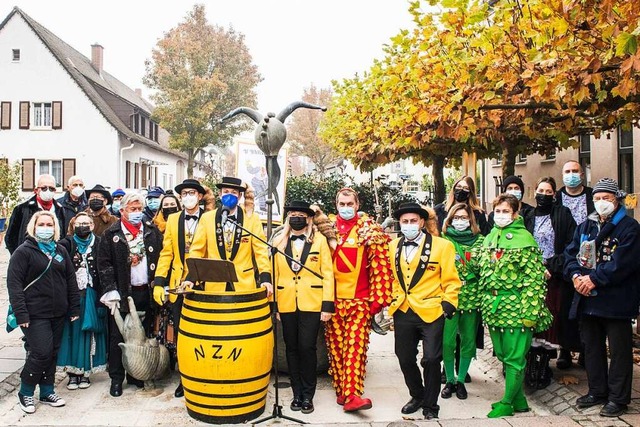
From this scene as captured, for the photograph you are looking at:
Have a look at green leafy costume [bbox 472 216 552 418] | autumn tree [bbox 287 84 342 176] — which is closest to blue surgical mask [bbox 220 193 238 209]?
green leafy costume [bbox 472 216 552 418]

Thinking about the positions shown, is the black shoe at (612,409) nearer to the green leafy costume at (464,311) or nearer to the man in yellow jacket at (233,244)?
the green leafy costume at (464,311)

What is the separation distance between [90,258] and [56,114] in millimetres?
27345

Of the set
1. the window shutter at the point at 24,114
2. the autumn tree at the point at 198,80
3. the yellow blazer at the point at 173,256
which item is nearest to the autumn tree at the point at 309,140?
the autumn tree at the point at 198,80

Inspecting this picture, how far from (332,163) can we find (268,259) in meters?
45.1

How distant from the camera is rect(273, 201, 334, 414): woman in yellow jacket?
5.27 m

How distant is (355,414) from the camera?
531 centimetres

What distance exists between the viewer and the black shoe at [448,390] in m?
5.68

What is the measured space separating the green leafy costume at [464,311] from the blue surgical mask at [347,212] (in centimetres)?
99

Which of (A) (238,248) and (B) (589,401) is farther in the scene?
(A) (238,248)

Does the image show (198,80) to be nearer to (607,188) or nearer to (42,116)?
(42,116)

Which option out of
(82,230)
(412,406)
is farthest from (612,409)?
(82,230)

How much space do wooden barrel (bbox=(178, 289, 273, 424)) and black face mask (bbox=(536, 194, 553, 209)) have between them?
283cm

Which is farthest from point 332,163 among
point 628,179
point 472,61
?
point 472,61

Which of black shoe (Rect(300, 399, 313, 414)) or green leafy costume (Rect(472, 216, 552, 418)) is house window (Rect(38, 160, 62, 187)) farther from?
green leafy costume (Rect(472, 216, 552, 418))
